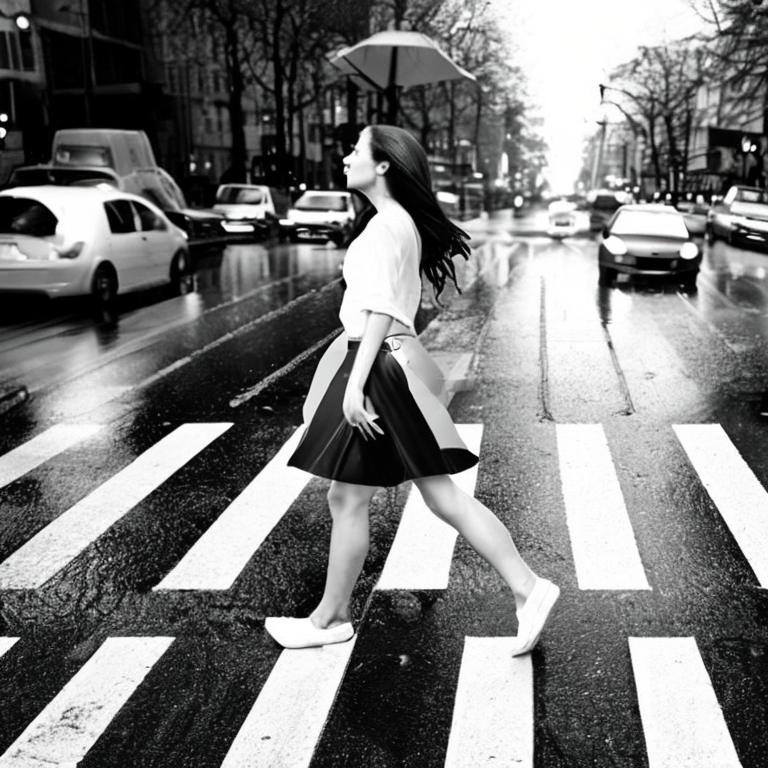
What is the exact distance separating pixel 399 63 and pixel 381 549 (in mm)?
14952

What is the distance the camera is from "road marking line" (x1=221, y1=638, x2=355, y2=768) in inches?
126

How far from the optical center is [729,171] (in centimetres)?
7175

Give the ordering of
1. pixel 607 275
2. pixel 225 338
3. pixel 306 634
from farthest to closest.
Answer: pixel 607 275 < pixel 225 338 < pixel 306 634

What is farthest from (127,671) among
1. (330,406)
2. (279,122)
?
(279,122)

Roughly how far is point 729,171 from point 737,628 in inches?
2872

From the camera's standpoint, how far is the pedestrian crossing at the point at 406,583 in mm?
3268

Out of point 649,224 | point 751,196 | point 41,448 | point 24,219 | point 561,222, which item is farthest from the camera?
point 561,222

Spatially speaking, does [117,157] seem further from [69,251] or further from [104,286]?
[69,251]

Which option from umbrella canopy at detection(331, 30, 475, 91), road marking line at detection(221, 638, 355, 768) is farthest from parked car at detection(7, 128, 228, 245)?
road marking line at detection(221, 638, 355, 768)

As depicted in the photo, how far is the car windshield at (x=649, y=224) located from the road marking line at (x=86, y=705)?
54.8 ft

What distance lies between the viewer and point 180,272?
17.5 metres

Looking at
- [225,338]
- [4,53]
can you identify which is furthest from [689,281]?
[4,53]

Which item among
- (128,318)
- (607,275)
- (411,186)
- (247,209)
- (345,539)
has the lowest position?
(607,275)

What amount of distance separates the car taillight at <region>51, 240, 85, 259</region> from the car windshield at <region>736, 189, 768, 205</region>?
27197 millimetres
